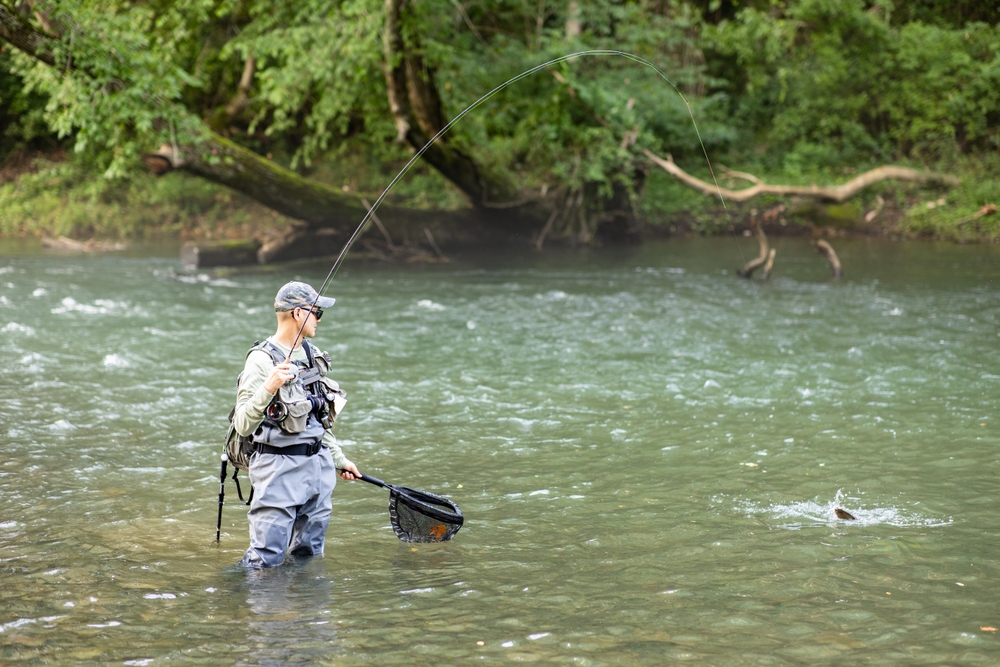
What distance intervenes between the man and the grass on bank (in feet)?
56.9

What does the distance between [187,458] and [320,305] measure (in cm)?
297

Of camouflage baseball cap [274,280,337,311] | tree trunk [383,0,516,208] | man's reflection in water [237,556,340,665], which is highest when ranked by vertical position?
tree trunk [383,0,516,208]

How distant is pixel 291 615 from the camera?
431 cm

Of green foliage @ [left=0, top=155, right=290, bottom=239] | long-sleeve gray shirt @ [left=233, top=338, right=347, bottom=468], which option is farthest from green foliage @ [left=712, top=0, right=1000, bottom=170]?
long-sleeve gray shirt @ [left=233, top=338, right=347, bottom=468]

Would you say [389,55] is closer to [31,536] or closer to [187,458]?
[187,458]

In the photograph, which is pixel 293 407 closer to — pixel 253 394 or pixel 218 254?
pixel 253 394

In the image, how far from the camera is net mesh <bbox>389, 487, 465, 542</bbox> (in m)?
5.27

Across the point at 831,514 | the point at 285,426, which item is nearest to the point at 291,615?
the point at 285,426

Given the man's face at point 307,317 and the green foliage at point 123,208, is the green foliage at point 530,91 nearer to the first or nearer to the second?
the green foliage at point 123,208

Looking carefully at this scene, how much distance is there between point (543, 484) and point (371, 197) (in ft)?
52.2

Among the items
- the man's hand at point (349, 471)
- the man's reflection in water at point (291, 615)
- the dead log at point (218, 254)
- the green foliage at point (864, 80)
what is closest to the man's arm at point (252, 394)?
the man's hand at point (349, 471)

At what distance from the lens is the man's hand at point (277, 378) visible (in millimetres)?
4395

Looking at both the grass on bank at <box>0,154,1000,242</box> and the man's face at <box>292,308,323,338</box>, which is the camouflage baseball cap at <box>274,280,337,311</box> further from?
the grass on bank at <box>0,154,1000,242</box>

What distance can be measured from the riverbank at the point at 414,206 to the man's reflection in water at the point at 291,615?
17554mm
